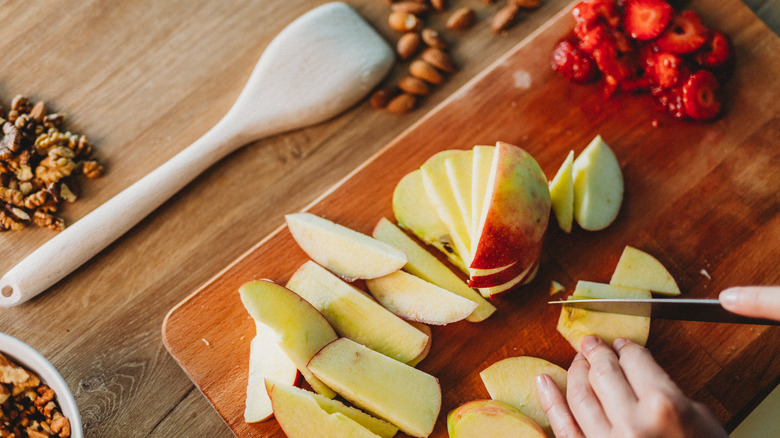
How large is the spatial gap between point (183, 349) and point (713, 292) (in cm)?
145

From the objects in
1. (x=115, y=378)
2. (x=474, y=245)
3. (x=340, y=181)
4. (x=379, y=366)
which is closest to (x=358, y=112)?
(x=340, y=181)

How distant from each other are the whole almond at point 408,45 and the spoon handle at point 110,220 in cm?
56

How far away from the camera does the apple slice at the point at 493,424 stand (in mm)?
1330

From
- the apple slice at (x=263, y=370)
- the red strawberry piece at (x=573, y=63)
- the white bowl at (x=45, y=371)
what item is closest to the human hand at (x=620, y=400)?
the apple slice at (x=263, y=370)

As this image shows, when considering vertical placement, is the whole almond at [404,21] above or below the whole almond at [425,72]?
above

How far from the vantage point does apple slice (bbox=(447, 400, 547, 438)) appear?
4.36ft

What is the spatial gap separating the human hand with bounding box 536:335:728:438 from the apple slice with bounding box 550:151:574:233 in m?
0.32

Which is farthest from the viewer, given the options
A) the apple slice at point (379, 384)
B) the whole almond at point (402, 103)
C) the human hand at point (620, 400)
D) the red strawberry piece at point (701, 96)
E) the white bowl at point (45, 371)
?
the whole almond at point (402, 103)

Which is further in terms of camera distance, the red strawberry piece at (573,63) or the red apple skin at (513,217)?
the red strawberry piece at (573,63)

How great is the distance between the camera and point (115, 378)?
156 centimetres

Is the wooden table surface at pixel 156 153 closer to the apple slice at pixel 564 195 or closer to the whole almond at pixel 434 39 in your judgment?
the whole almond at pixel 434 39

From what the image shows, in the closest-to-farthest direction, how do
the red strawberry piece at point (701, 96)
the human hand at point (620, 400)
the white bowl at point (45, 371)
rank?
the human hand at point (620, 400), the white bowl at point (45, 371), the red strawberry piece at point (701, 96)

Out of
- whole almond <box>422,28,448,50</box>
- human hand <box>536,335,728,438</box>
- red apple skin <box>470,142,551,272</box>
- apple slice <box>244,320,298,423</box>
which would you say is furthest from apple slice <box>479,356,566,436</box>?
whole almond <box>422,28,448,50</box>

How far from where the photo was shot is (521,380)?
56.6 inches
